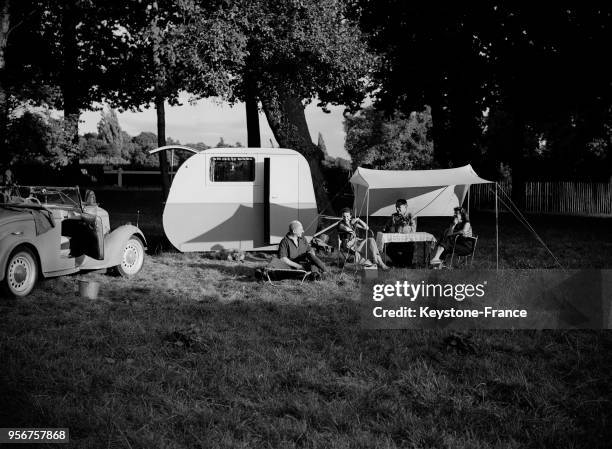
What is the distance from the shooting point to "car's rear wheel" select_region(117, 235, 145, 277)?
10.2m

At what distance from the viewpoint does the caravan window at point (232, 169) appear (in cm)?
1322

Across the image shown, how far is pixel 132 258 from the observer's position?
34.6 feet

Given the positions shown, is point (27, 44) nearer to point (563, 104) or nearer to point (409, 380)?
point (563, 104)

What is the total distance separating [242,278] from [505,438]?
21.6 feet

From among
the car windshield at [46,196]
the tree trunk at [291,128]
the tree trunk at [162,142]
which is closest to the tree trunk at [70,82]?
the tree trunk at [162,142]

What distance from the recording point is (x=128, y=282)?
9.73m

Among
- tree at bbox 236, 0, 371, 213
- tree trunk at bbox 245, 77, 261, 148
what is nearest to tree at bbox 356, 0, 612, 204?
tree at bbox 236, 0, 371, 213

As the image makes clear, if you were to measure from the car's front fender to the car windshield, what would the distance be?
700 millimetres

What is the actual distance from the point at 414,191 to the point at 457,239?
10.2 ft

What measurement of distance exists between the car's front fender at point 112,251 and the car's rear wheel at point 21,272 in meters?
0.95

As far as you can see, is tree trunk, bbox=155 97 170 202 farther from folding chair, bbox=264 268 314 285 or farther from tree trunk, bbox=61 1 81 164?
folding chair, bbox=264 268 314 285

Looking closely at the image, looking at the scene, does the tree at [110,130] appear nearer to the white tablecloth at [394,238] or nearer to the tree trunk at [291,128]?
the tree trunk at [291,128]

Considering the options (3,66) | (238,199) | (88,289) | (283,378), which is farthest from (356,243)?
(3,66)

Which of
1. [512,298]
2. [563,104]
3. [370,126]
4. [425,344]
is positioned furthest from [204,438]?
[370,126]
